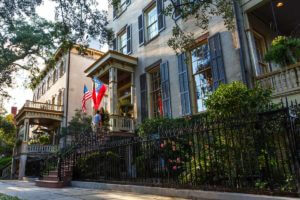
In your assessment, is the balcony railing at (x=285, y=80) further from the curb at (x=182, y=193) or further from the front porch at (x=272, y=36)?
the curb at (x=182, y=193)

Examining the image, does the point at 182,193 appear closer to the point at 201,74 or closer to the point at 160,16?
the point at 201,74

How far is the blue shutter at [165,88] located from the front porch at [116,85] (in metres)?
2.38

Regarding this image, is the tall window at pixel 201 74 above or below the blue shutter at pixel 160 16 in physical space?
below

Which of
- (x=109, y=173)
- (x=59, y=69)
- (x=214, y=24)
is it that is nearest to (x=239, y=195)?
(x=109, y=173)

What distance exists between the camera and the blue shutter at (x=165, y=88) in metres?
11.1

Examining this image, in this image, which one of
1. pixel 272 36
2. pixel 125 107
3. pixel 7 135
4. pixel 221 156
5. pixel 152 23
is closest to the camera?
pixel 221 156

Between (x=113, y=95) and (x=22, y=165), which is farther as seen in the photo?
(x=22, y=165)

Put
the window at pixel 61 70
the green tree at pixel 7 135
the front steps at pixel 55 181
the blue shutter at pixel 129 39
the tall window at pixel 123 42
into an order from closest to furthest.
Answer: the front steps at pixel 55 181, the blue shutter at pixel 129 39, the tall window at pixel 123 42, the window at pixel 61 70, the green tree at pixel 7 135

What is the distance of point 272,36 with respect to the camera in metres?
10.5

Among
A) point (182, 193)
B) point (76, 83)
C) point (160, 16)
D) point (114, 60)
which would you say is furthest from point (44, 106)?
point (182, 193)

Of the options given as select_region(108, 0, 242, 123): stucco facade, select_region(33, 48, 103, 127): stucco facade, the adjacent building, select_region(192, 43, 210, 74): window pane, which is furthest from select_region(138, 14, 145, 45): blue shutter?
select_region(33, 48, 103, 127): stucco facade

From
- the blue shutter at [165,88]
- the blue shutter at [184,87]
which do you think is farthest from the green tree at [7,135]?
the blue shutter at [184,87]

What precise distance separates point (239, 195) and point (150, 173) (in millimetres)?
2627

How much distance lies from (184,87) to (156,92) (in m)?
2.32
